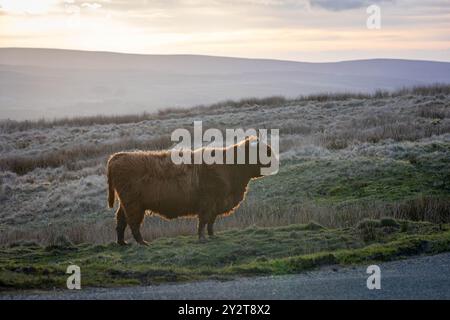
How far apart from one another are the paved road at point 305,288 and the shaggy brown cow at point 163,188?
3851 millimetres

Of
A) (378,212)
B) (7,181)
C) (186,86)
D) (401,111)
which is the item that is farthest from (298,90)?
→ (378,212)

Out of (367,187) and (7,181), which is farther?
(7,181)

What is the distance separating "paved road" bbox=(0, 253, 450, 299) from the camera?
32.8 ft

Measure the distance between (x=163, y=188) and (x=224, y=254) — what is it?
7.88 ft

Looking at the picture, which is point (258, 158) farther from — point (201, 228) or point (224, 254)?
point (224, 254)

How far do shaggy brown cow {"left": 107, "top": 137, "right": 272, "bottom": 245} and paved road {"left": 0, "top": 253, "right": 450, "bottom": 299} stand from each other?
385 cm

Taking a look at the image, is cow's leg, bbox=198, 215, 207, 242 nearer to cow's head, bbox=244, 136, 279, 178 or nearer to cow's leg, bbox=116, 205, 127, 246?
cow's leg, bbox=116, 205, 127, 246

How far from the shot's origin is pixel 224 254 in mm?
13344

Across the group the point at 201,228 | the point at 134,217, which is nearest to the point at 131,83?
the point at 134,217

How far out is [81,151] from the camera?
36938mm

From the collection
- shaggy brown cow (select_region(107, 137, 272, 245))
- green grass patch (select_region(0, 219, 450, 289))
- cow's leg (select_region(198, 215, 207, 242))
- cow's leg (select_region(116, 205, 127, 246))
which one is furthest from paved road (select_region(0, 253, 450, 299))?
cow's leg (select_region(116, 205, 127, 246))
